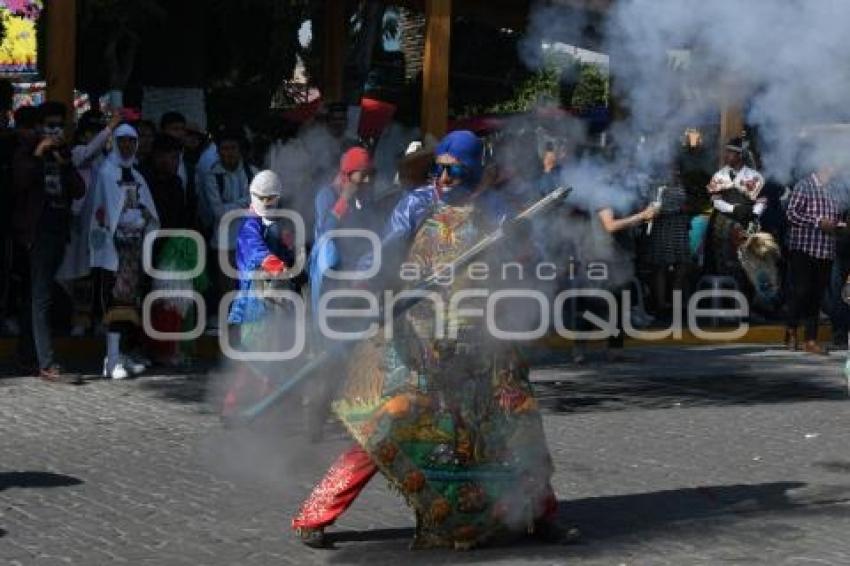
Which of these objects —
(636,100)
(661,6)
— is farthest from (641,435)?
(661,6)

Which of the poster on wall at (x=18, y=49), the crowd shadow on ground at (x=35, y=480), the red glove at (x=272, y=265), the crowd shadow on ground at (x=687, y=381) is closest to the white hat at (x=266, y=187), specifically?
the red glove at (x=272, y=265)

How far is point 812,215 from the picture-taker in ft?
47.8

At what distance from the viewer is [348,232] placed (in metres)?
10.2

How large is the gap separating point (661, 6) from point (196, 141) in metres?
5.92

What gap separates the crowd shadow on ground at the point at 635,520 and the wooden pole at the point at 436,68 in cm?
734

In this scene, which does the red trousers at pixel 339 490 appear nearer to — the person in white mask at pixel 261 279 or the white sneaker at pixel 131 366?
the person in white mask at pixel 261 279

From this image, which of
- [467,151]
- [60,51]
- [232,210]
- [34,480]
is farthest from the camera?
[60,51]

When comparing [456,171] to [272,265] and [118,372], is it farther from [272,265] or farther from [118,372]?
[118,372]

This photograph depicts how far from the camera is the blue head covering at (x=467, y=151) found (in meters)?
7.69

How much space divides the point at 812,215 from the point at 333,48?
6620mm

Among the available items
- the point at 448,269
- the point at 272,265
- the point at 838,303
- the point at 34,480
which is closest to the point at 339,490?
the point at 448,269

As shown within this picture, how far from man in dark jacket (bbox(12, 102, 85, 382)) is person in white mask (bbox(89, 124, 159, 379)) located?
29 cm

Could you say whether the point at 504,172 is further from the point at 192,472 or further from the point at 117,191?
the point at 117,191

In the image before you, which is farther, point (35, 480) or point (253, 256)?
point (253, 256)
